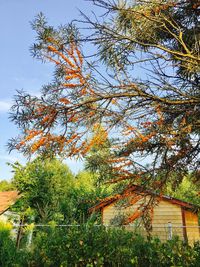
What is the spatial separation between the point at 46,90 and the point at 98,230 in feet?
8.23

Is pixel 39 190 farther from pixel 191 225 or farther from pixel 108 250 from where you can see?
pixel 108 250

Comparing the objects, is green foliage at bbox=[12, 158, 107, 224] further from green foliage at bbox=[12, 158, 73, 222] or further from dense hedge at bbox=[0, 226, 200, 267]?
dense hedge at bbox=[0, 226, 200, 267]

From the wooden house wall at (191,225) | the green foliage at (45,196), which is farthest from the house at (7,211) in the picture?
the wooden house wall at (191,225)

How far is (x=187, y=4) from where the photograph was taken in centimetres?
354

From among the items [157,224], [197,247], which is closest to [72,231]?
[197,247]

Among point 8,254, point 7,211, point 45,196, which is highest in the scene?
point 45,196

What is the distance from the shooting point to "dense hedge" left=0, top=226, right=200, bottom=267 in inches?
140

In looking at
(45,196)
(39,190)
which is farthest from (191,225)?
(39,190)

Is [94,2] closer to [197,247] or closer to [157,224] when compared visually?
[197,247]

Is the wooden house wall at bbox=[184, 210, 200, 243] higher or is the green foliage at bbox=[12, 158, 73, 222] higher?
the green foliage at bbox=[12, 158, 73, 222]

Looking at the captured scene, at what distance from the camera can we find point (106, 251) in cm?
391

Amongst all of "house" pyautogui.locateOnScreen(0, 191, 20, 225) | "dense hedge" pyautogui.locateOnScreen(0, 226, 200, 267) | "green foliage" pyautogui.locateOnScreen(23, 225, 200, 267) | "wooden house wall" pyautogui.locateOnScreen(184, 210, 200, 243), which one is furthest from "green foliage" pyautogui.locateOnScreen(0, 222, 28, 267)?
"house" pyautogui.locateOnScreen(0, 191, 20, 225)

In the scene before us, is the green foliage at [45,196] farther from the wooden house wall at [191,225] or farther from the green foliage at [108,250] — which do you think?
the green foliage at [108,250]

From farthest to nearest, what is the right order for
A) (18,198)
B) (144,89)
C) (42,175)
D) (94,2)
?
(42,175) → (18,198) → (144,89) → (94,2)
